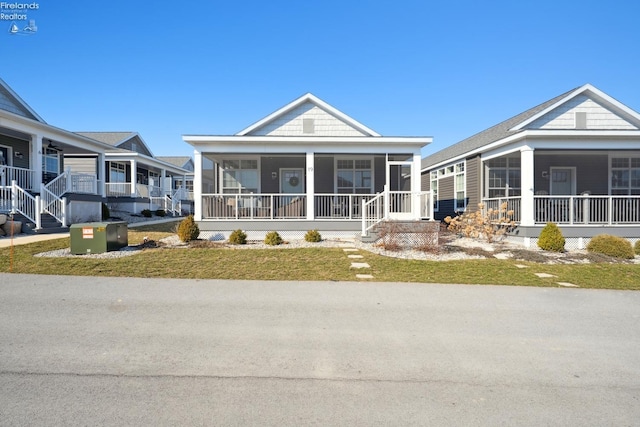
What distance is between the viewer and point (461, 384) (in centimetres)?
330

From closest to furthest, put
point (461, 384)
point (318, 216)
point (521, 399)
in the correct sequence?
point (521, 399), point (461, 384), point (318, 216)

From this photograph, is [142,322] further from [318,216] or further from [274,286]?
[318,216]

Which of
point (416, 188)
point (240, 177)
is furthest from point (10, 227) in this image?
point (416, 188)

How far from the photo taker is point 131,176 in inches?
1024

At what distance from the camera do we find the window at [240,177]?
17.2 metres

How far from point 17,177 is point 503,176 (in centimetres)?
2166

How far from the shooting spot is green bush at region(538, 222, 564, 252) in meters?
11.5

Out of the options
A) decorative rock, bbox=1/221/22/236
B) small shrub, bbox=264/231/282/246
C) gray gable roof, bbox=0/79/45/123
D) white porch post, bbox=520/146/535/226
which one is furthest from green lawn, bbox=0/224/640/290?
gray gable roof, bbox=0/79/45/123

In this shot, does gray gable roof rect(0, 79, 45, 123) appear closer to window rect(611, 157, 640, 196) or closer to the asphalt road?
the asphalt road

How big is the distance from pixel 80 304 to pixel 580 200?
1766 cm

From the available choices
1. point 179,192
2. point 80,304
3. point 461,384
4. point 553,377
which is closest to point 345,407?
point 461,384

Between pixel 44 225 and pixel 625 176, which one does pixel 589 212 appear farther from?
pixel 44 225

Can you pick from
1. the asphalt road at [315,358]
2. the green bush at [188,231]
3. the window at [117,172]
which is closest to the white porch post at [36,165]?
the green bush at [188,231]

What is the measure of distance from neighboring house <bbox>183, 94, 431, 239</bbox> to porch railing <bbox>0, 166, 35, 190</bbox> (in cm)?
758
